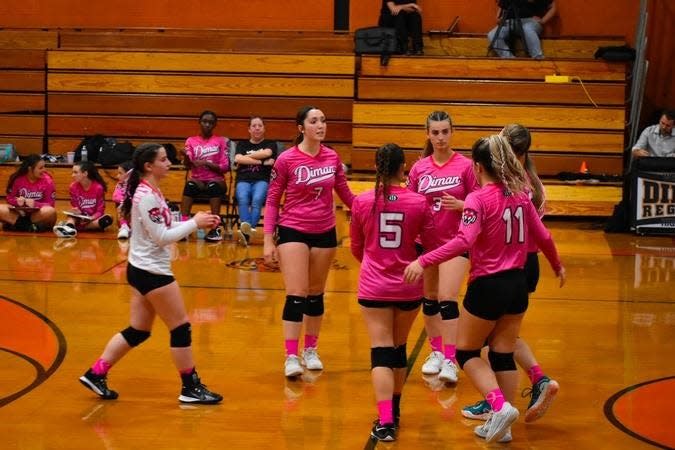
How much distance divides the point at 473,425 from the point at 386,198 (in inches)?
57.6

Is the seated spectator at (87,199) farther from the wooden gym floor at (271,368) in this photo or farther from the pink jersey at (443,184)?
the pink jersey at (443,184)

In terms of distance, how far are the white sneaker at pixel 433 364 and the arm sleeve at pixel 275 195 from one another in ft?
4.48

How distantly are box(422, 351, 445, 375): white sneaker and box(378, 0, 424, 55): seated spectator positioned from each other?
954cm

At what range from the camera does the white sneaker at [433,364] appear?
7.03 meters

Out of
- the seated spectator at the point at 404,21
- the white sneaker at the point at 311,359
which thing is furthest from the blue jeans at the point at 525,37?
the white sneaker at the point at 311,359

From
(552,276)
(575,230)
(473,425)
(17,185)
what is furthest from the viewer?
(575,230)

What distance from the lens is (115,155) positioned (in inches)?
611

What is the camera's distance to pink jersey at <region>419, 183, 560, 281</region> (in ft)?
17.7

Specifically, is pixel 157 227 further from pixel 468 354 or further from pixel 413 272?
pixel 468 354

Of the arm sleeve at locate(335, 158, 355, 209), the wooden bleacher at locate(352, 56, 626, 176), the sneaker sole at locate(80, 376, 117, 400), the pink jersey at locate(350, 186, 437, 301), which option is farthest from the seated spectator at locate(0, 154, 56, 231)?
the pink jersey at locate(350, 186, 437, 301)

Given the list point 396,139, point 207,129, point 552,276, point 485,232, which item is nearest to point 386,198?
point 485,232

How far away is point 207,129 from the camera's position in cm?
1318

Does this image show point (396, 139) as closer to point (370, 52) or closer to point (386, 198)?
point (370, 52)

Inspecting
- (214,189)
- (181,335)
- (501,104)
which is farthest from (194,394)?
(501,104)
